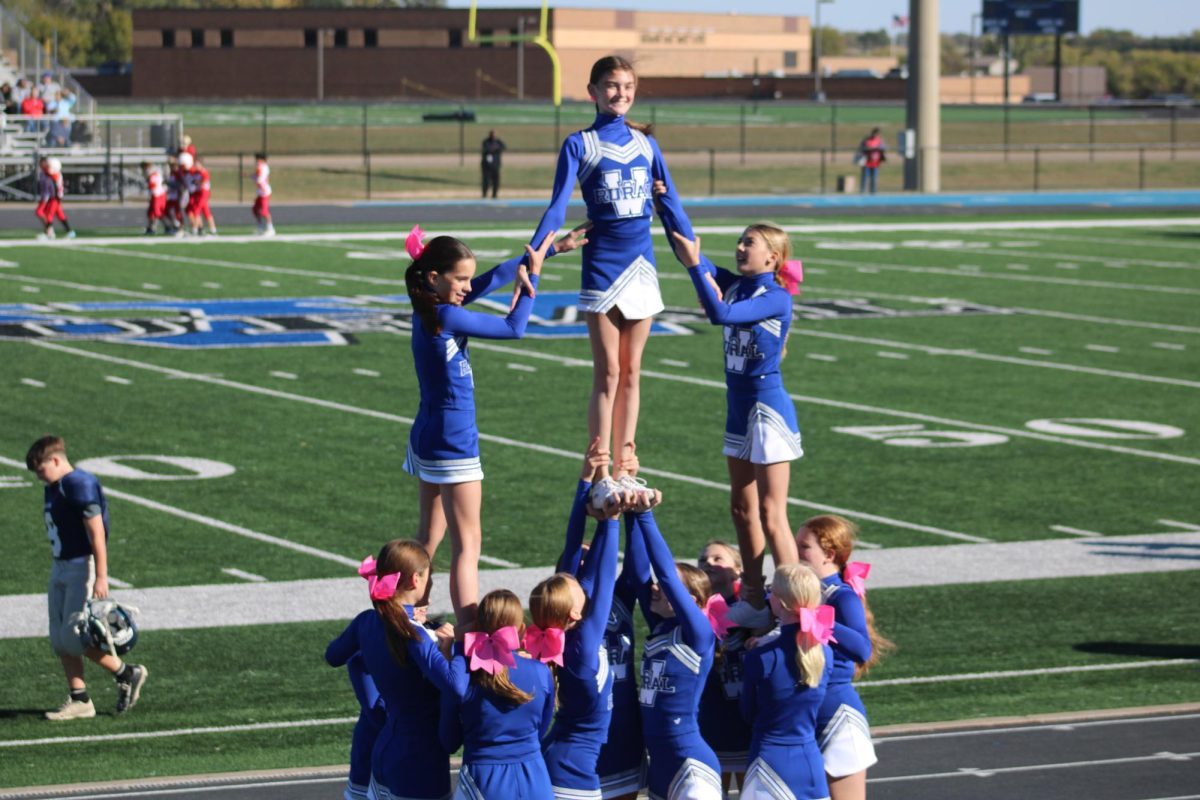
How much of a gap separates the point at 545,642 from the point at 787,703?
1.07 metres

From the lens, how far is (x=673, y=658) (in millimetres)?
7297

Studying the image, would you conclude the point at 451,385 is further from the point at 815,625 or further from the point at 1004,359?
the point at 1004,359

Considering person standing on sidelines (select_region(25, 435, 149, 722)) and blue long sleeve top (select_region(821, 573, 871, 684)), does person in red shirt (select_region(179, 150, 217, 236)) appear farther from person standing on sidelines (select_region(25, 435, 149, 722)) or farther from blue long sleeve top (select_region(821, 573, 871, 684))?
blue long sleeve top (select_region(821, 573, 871, 684))

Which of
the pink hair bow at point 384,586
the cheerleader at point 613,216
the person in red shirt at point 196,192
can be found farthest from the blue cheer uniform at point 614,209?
the person in red shirt at point 196,192

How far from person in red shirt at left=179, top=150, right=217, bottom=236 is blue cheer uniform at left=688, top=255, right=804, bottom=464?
30.9m

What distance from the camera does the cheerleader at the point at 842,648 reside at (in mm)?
7730

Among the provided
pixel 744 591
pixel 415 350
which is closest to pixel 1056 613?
pixel 744 591

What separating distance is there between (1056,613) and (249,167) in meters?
48.8

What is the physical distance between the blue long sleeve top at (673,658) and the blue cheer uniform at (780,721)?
22 cm

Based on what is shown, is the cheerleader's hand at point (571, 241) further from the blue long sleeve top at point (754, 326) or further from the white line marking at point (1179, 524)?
the white line marking at point (1179, 524)

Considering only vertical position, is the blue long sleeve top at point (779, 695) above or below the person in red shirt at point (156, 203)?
below

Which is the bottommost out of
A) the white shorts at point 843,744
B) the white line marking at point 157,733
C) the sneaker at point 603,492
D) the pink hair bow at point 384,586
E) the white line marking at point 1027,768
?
the white line marking at point 157,733

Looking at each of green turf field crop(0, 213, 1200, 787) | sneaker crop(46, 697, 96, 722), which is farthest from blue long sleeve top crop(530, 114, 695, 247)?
sneaker crop(46, 697, 96, 722)

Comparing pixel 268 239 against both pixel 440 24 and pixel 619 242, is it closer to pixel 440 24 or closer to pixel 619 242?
pixel 619 242
